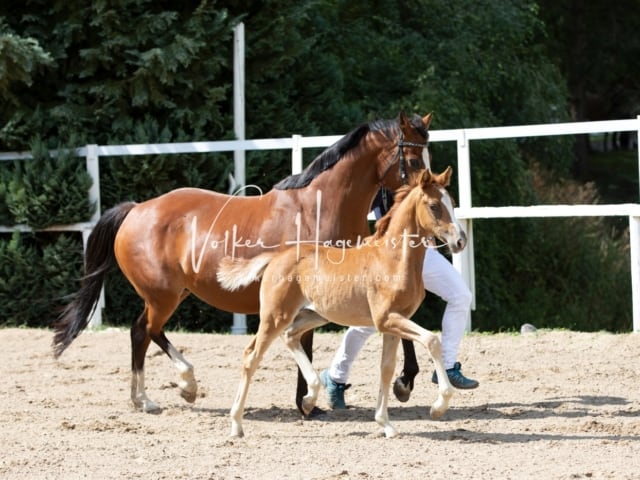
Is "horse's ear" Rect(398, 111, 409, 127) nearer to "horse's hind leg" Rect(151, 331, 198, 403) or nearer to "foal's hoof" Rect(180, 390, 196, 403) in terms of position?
"horse's hind leg" Rect(151, 331, 198, 403)

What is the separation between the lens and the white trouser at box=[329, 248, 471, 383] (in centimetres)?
664

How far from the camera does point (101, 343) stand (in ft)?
31.8

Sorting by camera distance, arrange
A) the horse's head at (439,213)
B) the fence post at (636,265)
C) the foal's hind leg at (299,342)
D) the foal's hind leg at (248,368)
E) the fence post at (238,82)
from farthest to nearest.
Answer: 1. the fence post at (238,82)
2. the fence post at (636,265)
3. the foal's hind leg at (299,342)
4. the foal's hind leg at (248,368)
5. the horse's head at (439,213)

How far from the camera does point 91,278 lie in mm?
7621

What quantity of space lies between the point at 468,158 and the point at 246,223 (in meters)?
3.24

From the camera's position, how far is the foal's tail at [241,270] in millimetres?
5957

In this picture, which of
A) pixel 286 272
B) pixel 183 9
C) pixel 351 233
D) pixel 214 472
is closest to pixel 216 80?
pixel 183 9

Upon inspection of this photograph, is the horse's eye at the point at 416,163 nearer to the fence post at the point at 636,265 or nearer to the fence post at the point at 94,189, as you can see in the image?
the fence post at the point at 636,265

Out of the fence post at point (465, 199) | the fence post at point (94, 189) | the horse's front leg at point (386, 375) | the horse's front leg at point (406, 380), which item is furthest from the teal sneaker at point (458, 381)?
the fence post at point (94, 189)

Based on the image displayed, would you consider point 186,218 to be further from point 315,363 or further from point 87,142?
point 87,142

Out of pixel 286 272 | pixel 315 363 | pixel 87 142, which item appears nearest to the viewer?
pixel 286 272

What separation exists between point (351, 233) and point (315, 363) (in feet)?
6.81

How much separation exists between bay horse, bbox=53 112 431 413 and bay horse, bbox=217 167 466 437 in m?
0.64

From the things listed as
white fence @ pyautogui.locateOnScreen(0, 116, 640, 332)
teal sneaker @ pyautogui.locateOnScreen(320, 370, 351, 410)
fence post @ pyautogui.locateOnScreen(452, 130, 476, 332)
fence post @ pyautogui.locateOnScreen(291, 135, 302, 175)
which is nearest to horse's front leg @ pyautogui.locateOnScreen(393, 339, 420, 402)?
teal sneaker @ pyautogui.locateOnScreen(320, 370, 351, 410)
